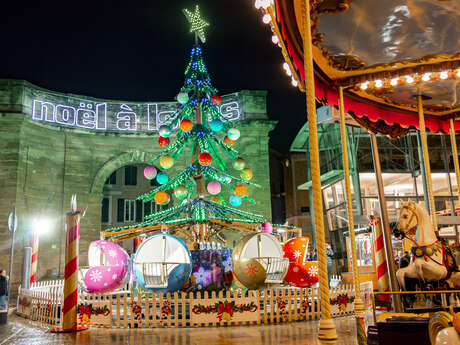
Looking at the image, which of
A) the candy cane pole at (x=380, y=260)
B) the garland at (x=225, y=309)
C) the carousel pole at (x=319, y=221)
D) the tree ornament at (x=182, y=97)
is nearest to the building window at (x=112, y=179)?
the tree ornament at (x=182, y=97)

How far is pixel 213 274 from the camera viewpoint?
36.1 feet

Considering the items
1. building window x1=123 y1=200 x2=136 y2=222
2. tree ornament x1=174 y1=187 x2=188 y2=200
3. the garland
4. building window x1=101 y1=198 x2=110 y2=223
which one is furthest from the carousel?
building window x1=101 y1=198 x2=110 y2=223

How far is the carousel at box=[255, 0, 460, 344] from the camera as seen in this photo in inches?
208

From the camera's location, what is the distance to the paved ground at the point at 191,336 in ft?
26.1

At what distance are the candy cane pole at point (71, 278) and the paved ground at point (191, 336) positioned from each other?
436 millimetres

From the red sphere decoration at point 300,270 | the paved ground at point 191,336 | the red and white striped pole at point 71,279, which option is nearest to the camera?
the paved ground at point 191,336

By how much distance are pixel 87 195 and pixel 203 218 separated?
46.4 ft

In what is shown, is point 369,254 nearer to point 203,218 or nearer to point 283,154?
point 203,218

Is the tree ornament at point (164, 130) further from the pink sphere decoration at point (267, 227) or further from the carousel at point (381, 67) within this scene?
the carousel at point (381, 67)

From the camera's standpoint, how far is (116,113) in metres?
25.9

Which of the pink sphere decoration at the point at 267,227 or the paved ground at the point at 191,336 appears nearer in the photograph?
the paved ground at the point at 191,336

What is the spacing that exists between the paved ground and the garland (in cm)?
42

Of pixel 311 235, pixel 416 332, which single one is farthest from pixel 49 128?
pixel 416 332

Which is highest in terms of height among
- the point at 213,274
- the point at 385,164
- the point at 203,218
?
the point at 385,164
